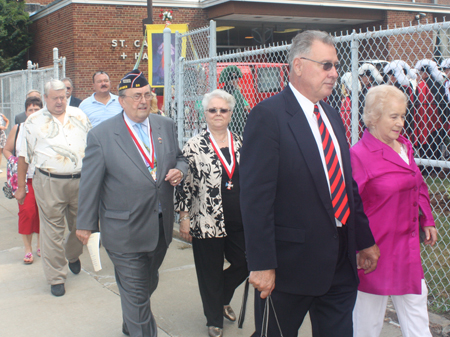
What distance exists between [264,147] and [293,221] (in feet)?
1.30

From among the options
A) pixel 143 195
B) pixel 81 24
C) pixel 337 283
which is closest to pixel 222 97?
pixel 143 195

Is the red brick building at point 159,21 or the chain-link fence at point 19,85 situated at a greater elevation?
the red brick building at point 159,21

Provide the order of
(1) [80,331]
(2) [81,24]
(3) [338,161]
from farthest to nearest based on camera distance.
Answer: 1. (2) [81,24]
2. (1) [80,331]
3. (3) [338,161]

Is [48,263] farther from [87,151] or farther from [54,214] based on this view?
[87,151]

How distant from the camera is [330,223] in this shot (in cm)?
248

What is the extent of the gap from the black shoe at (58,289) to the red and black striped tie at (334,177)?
10.9ft

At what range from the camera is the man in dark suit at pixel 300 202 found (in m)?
2.41

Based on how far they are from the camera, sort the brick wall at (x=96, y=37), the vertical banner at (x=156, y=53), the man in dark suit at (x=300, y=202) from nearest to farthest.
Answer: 1. the man in dark suit at (x=300, y=202)
2. the vertical banner at (x=156, y=53)
3. the brick wall at (x=96, y=37)

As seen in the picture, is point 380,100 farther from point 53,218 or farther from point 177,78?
point 177,78

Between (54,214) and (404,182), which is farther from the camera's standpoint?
(54,214)

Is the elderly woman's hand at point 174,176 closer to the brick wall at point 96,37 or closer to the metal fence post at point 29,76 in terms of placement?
the metal fence post at point 29,76

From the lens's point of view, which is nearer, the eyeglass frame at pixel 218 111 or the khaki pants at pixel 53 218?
the eyeglass frame at pixel 218 111

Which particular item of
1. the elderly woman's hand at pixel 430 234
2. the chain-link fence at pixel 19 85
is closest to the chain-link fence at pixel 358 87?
the elderly woman's hand at pixel 430 234

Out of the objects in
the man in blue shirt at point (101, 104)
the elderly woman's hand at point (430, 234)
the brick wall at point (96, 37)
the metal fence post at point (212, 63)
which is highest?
the brick wall at point (96, 37)
